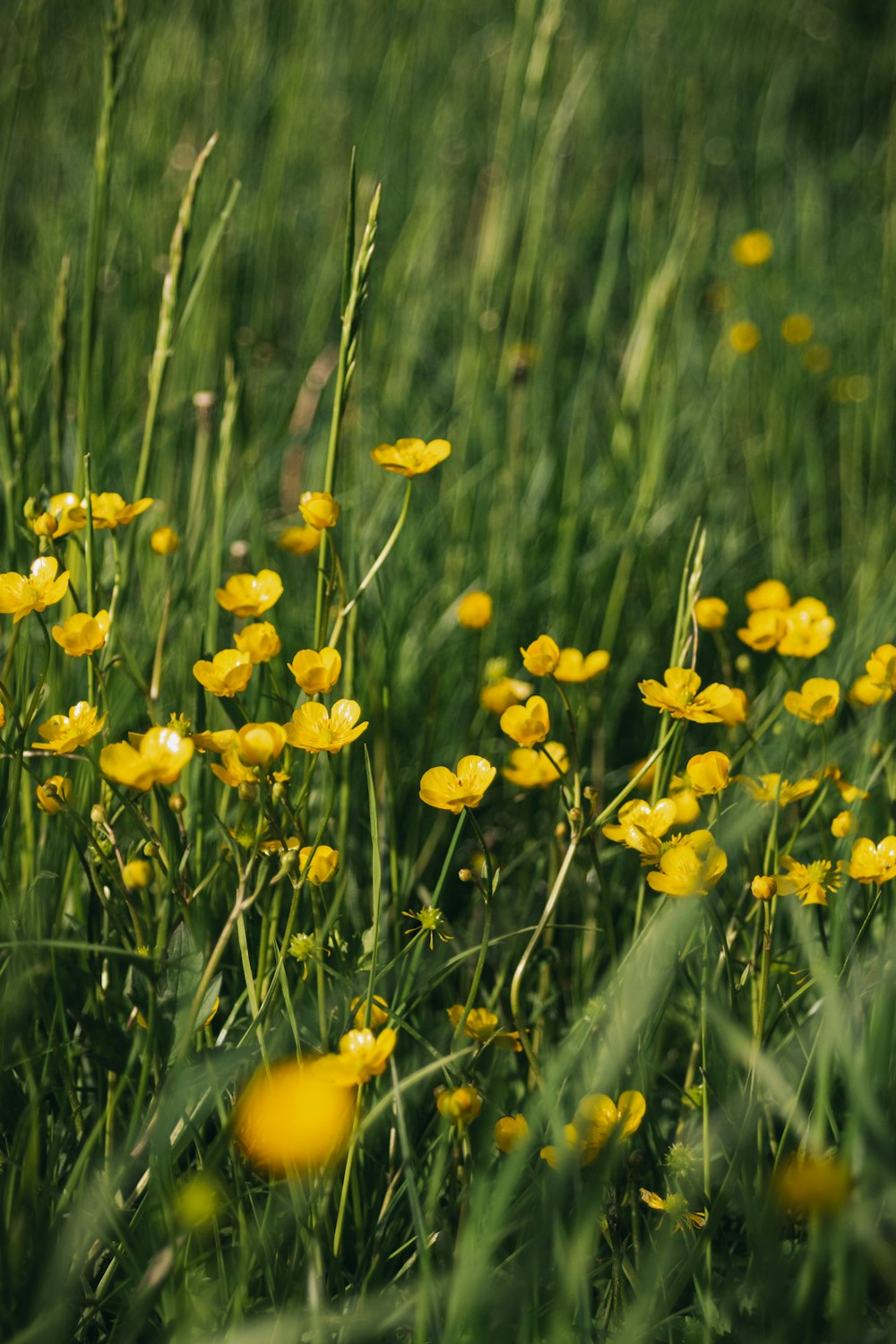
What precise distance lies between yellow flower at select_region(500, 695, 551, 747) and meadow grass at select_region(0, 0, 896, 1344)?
0.06m

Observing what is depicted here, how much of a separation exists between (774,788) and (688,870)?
233mm

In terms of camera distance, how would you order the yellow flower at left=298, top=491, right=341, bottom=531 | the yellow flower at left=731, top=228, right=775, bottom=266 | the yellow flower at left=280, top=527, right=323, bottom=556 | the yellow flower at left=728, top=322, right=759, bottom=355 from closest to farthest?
the yellow flower at left=298, top=491, right=341, bottom=531, the yellow flower at left=280, top=527, right=323, bottom=556, the yellow flower at left=728, top=322, right=759, bottom=355, the yellow flower at left=731, top=228, right=775, bottom=266

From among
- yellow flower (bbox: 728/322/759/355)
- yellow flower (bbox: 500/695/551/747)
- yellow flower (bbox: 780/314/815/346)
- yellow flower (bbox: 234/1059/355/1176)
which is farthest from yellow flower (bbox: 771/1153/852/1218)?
yellow flower (bbox: 780/314/815/346)

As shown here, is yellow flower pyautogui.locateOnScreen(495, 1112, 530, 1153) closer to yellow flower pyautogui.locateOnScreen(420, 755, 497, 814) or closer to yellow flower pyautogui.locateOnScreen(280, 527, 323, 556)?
yellow flower pyautogui.locateOnScreen(420, 755, 497, 814)

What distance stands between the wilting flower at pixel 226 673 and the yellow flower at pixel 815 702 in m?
0.60

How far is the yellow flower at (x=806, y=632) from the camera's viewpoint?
123 cm

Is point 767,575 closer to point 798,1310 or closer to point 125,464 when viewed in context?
point 125,464

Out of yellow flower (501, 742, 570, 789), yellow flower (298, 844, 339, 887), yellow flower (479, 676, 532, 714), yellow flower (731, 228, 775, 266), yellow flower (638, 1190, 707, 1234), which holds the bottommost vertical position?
yellow flower (638, 1190, 707, 1234)

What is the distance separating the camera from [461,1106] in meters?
0.90

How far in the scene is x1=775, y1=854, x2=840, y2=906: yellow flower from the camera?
1.03 metres

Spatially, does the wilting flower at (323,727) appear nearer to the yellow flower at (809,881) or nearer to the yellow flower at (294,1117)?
the yellow flower at (294,1117)

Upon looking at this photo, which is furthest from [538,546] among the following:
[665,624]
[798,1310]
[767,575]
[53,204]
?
[53,204]

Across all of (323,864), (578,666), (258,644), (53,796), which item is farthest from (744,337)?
(53,796)

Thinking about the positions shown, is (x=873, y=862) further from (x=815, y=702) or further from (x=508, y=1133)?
(x=508, y=1133)
